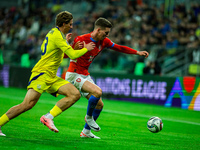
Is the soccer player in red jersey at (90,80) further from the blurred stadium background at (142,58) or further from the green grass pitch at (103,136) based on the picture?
the blurred stadium background at (142,58)

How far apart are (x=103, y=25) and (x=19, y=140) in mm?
2869

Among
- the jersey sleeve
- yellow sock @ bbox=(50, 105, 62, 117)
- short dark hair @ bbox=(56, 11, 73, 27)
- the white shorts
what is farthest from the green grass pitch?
short dark hair @ bbox=(56, 11, 73, 27)

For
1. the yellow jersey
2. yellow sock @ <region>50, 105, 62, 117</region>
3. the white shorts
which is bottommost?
yellow sock @ <region>50, 105, 62, 117</region>

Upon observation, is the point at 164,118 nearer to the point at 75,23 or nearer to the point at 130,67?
the point at 130,67

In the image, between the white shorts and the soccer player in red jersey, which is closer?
the soccer player in red jersey

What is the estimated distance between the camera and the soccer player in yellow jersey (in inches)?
262

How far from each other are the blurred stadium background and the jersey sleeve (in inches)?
397

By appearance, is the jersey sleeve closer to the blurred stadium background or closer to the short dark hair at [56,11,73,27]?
the short dark hair at [56,11,73,27]

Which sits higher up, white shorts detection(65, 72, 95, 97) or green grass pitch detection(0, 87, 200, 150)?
white shorts detection(65, 72, 95, 97)

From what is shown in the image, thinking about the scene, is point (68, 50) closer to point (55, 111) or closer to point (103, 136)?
point (55, 111)

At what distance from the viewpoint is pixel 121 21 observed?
2302 centimetres

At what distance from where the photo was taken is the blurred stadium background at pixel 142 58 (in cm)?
1642

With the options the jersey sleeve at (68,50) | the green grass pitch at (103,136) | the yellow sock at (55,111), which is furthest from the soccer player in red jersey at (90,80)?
the jersey sleeve at (68,50)

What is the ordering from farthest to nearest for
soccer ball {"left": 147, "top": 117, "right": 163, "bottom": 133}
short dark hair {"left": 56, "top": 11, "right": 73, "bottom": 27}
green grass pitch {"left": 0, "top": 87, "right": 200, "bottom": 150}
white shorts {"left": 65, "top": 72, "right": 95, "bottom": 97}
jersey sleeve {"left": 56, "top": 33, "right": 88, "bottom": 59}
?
soccer ball {"left": 147, "top": 117, "right": 163, "bottom": 133} < white shorts {"left": 65, "top": 72, "right": 95, "bottom": 97} < short dark hair {"left": 56, "top": 11, "right": 73, "bottom": 27} < jersey sleeve {"left": 56, "top": 33, "right": 88, "bottom": 59} < green grass pitch {"left": 0, "top": 87, "right": 200, "bottom": 150}
